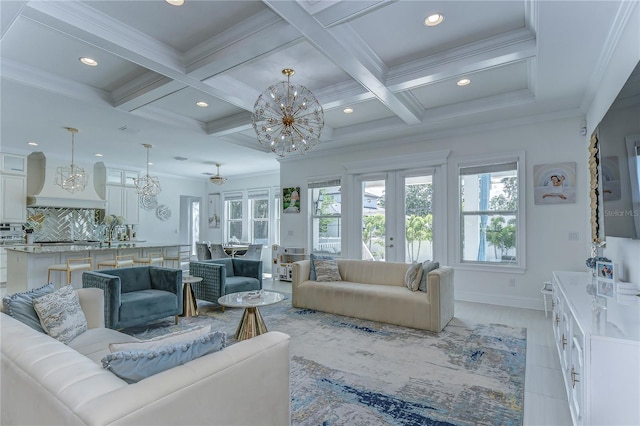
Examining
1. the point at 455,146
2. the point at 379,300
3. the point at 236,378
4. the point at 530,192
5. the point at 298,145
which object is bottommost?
the point at 379,300

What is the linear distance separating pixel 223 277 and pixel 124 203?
5807 mm

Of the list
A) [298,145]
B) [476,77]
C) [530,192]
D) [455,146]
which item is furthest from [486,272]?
[298,145]

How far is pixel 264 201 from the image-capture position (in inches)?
374

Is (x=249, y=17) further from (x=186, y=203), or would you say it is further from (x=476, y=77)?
(x=186, y=203)

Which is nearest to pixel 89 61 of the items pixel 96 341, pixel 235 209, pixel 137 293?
pixel 137 293

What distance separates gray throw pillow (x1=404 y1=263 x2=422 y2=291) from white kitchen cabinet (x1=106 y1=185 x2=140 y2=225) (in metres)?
7.71

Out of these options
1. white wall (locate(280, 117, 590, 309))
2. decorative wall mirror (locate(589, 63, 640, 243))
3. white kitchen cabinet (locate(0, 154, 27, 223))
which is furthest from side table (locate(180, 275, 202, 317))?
white kitchen cabinet (locate(0, 154, 27, 223))

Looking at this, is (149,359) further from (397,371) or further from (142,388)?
(397,371)

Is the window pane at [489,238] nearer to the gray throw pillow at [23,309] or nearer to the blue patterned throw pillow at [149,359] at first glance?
the blue patterned throw pillow at [149,359]

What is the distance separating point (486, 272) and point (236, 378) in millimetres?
4687

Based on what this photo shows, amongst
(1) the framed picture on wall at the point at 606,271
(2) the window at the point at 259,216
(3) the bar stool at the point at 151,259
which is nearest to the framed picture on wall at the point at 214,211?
(2) the window at the point at 259,216

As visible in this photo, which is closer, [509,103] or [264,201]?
[509,103]

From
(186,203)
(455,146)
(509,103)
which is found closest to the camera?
(509,103)

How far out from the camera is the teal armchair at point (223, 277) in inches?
179
